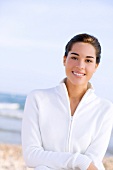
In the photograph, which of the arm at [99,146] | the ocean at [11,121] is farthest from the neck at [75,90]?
the ocean at [11,121]

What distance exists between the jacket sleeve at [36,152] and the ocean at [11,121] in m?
4.01

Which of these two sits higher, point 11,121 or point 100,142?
point 100,142

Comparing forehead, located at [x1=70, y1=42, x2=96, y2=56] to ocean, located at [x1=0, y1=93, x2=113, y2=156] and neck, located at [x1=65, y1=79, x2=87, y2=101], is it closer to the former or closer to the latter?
neck, located at [x1=65, y1=79, x2=87, y2=101]

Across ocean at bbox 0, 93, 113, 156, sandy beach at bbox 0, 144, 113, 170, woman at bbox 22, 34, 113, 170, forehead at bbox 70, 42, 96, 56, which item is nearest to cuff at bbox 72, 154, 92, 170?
woman at bbox 22, 34, 113, 170

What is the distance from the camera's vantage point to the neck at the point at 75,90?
1.90 metres

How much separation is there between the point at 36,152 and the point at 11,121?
672cm

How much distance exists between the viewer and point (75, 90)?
6.24ft

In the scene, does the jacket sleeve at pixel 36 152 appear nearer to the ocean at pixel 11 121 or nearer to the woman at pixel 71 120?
the woman at pixel 71 120

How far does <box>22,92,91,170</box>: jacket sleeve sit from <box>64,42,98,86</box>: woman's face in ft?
0.56

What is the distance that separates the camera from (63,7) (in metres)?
11.8

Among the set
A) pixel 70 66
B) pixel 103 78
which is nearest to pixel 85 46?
pixel 70 66

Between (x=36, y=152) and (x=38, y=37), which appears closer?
(x=36, y=152)

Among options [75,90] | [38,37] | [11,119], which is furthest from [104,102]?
[38,37]

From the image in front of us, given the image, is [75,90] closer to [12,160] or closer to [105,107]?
[105,107]
